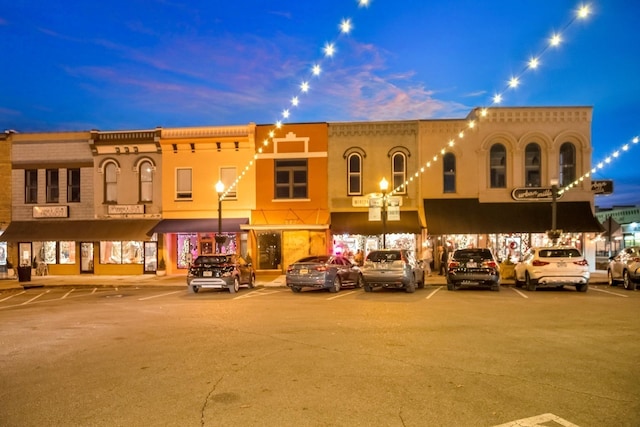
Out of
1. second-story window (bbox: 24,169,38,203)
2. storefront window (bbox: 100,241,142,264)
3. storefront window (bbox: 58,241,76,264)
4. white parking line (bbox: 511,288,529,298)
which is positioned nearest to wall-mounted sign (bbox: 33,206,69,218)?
second-story window (bbox: 24,169,38,203)

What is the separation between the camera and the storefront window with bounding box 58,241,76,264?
100 feet

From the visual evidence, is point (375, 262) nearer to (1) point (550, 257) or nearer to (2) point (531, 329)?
(1) point (550, 257)

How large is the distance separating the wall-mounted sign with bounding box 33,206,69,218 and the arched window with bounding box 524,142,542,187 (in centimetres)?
2487

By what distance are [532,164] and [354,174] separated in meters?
9.15

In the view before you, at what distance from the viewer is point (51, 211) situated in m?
30.7

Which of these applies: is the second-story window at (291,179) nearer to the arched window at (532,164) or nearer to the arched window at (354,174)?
the arched window at (354,174)

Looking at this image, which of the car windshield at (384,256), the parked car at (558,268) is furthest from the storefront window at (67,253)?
the parked car at (558,268)

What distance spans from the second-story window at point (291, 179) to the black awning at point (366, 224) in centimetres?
235

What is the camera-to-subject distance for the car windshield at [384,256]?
19219mm

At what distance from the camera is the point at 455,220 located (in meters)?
27.2

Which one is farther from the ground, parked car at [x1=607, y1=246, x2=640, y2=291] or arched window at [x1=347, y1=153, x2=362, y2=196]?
arched window at [x1=347, y1=153, x2=362, y2=196]

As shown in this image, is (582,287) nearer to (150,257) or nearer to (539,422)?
(539,422)

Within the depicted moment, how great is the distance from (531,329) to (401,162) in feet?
60.3

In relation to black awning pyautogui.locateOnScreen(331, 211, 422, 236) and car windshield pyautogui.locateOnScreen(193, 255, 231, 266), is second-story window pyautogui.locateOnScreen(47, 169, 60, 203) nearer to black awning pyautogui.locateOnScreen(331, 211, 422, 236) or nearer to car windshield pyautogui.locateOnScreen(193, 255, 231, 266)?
car windshield pyautogui.locateOnScreen(193, 255, 231, 266)
